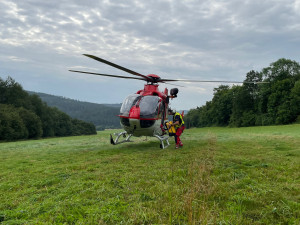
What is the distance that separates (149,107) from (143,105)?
344mm

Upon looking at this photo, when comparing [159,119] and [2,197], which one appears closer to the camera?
[2,197]

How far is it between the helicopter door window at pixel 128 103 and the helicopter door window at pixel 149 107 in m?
0.40

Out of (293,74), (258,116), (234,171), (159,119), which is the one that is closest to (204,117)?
Answer: (258,116)

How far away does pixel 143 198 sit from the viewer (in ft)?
12.6

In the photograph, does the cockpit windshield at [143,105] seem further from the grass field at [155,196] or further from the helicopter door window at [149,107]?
the grass field at [155,196]

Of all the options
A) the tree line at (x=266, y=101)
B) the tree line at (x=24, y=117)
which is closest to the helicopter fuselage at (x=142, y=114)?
the tree line at (x=24, y=117)

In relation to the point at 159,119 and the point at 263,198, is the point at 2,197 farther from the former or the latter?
the point at 159,119

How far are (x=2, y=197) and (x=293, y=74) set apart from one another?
70.8 m

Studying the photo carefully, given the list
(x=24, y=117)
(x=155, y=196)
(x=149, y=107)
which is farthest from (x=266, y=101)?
(x=24, y=117)

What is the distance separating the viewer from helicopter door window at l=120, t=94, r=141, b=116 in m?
11.3

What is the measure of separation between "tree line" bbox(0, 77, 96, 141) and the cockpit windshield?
41.9m

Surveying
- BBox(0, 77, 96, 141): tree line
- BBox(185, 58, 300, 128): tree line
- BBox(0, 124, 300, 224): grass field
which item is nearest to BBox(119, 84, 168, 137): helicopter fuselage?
BBox(0, 124, 300, 224): grass field

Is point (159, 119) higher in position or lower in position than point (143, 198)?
higher

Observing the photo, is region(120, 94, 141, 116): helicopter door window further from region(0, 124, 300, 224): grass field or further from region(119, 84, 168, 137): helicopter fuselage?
region(0, 124, 300, 224): grass field
